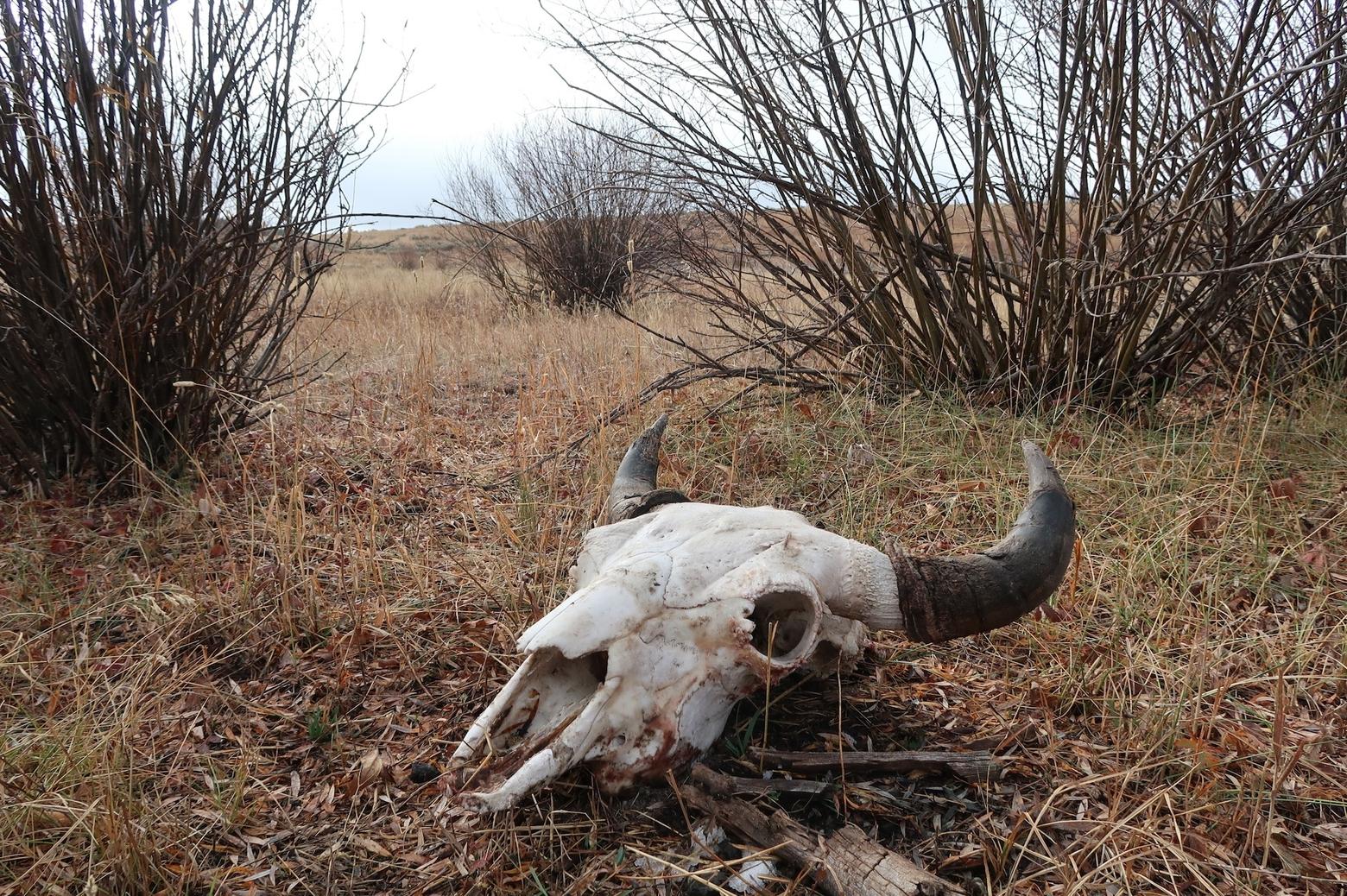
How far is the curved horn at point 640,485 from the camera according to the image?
2711 millimetres

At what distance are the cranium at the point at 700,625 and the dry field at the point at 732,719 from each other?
0.18 meters

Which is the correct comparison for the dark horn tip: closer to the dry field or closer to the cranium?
the cranium

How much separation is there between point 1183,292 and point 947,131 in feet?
4.92

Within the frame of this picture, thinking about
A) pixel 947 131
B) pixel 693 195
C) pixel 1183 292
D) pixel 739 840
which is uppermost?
pixel 947 131

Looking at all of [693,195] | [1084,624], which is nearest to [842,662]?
[1084,624]

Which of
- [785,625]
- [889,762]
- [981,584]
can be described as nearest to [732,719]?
[785,625]

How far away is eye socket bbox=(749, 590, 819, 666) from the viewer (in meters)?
2.16

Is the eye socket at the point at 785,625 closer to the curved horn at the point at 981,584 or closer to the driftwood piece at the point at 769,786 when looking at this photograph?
the curved horn at the point at 981,584

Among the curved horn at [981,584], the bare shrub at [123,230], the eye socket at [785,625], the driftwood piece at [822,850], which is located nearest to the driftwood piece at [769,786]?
the driftwood piece at [822,850]

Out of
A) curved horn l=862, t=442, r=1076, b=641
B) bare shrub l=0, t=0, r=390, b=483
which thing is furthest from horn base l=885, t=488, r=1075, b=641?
bare shrub l=0, t=0, r=390, b=483

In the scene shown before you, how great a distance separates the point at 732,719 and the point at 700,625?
402mm

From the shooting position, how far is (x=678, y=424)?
5219 mm

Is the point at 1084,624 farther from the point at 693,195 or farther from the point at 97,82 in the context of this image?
the point at 97,82

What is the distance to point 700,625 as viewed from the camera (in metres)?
2.14
